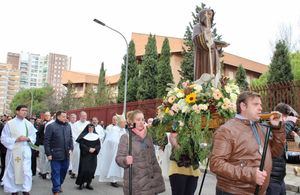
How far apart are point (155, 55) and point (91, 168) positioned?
2645 cm

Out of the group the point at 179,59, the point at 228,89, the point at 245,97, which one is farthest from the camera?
the point at 179,59

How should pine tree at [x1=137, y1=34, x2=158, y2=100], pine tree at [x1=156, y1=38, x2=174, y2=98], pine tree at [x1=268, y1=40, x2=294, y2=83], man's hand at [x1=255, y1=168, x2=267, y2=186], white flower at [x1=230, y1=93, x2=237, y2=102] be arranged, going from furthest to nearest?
pine tree at [x1=137, y1=34, x2=158, y2=100] < pine tree at [x1=156, y1=38, x2=174, y2=98] < pine tree at [x1=268, y1=40, x2=294, y2=83] < white flower at [x1=230, y1=93, x2=237, y2=102] < man's hand at [x1=255, y1=168, x2=267, y2=186]

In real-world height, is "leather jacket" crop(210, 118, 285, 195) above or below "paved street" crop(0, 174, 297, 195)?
above

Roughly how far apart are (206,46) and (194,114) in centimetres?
332

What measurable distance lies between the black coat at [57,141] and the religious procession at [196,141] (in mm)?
22

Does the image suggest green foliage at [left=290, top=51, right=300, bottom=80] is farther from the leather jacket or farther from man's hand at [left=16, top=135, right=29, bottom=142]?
the leather jacket

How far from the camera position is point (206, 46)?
8008 millimetres

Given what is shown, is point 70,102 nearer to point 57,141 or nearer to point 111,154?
point 111,154

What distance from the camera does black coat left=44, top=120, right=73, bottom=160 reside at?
8.73 m

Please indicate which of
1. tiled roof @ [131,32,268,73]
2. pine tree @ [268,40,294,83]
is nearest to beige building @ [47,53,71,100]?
tiled roof @ [131,32,268,73]

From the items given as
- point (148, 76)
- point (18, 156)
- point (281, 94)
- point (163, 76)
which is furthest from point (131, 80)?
point (18, 156)

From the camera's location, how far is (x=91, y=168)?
403 inches

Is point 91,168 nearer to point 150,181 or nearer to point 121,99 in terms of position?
point 150,181

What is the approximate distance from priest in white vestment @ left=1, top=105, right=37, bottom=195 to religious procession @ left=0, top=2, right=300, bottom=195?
21mm
